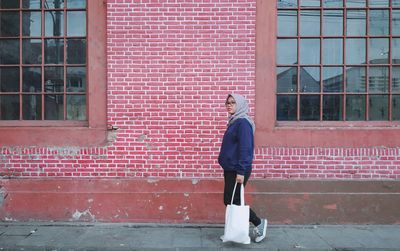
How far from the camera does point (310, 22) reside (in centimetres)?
668

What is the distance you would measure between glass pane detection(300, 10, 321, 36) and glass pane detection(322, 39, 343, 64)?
253 mm

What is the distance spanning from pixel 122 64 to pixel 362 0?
3.99 m

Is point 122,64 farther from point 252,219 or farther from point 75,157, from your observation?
point 252,219

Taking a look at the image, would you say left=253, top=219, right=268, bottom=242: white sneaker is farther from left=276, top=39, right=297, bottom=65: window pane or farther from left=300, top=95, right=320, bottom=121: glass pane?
left=276, top=39, right=297, bottom=65: window pane

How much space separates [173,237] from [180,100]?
2.09 meters

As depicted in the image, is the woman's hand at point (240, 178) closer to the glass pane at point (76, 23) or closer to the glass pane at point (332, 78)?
the glass pane at point (332, 78)

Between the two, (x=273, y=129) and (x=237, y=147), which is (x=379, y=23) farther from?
(x=237, y=147)

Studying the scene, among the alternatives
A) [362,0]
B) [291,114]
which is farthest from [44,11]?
[362,0]

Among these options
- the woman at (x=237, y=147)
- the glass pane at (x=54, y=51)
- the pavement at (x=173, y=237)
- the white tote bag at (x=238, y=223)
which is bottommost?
the pavement at (x=173, y=237)

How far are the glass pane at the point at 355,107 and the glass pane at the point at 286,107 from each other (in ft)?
2.82

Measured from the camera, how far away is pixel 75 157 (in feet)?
21.4

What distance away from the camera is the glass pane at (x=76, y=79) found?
6.71 metres

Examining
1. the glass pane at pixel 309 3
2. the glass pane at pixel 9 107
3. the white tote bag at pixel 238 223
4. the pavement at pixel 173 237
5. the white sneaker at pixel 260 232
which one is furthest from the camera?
the glass pane at pixel 9 107

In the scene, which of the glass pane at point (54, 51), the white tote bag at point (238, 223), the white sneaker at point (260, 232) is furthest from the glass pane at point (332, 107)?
the glass pane at point (54, 51)
